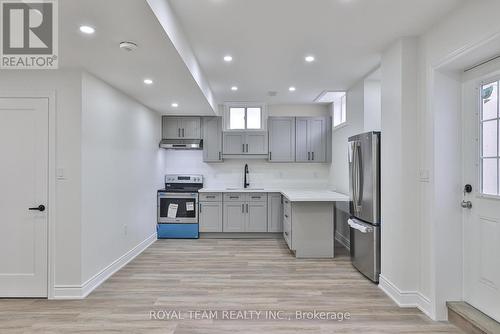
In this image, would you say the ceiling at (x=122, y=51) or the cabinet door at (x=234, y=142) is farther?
the cabinet door at (x=234, y=142)

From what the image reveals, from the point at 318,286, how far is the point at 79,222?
267cm

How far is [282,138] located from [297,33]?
324 cm

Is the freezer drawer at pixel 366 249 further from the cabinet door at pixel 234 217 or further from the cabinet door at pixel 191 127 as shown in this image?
the cabinet door at pixel 191 127

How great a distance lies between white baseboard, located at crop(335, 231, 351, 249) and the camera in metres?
4.88

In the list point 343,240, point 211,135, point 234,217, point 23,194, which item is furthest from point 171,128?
point 343,240

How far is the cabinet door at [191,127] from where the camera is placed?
591 cm

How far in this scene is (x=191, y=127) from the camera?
594 cm

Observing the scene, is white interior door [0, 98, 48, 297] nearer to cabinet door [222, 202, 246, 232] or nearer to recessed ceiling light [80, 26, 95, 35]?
recessed ceiling light [80, 26, 95, 35]

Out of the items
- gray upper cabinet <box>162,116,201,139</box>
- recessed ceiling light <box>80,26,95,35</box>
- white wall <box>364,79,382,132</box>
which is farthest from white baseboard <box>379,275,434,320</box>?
gray upper cabinet <box>162,116,201,139</box>

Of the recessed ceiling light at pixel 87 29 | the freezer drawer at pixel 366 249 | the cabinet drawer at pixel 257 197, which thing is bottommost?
the freezer drawer at pixel 366 249

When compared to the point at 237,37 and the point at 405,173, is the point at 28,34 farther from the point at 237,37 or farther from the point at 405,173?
the point at 405,173

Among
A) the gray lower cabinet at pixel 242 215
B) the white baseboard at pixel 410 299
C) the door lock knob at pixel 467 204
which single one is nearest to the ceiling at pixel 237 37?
the door lock knob at pixel 467 204

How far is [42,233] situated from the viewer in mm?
3051

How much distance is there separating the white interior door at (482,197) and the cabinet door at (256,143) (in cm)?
373
